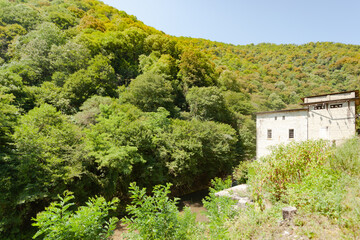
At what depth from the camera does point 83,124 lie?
50.0 feet

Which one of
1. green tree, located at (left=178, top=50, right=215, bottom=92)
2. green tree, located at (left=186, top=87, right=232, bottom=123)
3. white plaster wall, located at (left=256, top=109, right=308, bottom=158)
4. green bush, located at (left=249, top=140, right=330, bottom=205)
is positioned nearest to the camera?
green bush, located at (left=249, top=140, right=330, bottom=205)

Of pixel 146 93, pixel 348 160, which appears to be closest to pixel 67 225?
pixel 348 160

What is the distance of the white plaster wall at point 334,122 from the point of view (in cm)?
1191

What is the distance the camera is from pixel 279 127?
1496 centimetres

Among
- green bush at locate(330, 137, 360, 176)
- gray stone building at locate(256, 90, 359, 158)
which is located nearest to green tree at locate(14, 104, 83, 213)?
green bush at locate(330, 137, 360, 176)

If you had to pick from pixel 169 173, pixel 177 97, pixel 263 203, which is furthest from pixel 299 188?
pixel 177 97

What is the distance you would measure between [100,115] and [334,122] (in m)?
18.3

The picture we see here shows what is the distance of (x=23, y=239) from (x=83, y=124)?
8.70m

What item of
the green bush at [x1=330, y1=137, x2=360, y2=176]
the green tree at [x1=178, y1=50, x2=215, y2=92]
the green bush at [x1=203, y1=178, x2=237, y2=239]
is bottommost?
the green bush at [x1=203, y1=178, x2=237, y2=239]

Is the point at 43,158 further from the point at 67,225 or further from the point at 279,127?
the point at 279,127

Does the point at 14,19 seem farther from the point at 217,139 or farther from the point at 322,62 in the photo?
the point at 322,62

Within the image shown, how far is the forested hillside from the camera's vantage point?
948cm

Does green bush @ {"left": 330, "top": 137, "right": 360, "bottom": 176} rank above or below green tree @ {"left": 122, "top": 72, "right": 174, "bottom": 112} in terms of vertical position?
below

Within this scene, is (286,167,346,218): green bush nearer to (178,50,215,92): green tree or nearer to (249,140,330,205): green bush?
(249,140,330,205): green bush
